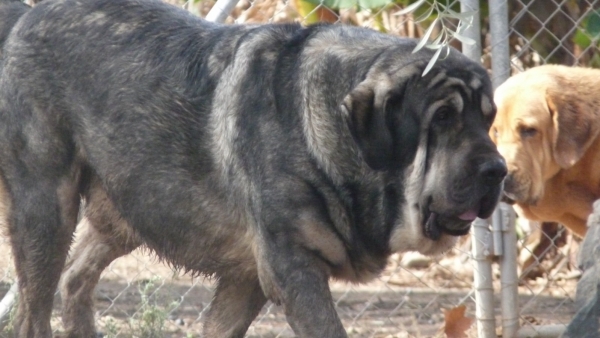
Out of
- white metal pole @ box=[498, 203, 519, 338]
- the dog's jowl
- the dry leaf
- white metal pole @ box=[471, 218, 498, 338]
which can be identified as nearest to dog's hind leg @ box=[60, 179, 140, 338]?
the dog's jowl

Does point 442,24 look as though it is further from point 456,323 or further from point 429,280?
point 429,280

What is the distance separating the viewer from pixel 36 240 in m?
4.21

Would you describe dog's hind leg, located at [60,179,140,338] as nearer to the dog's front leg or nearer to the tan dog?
the dog's front leg

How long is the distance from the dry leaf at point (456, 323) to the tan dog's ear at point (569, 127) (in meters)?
1.01

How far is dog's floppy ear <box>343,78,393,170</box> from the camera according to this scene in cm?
355

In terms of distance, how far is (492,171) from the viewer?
136 inches

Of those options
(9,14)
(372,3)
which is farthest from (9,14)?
(372,3)

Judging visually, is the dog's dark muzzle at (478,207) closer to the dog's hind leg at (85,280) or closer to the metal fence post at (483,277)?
the metal fence post at (483,277)

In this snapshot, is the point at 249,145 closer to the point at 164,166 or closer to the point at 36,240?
the point at 164,166

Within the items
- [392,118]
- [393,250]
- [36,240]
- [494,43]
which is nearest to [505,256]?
[494,43]

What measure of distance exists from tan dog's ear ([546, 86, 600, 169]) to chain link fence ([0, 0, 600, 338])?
1.09ft

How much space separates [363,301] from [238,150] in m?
2.99

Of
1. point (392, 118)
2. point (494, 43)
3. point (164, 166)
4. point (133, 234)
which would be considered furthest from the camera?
point (494, 43)

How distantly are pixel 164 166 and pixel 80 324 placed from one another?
4.16ft
